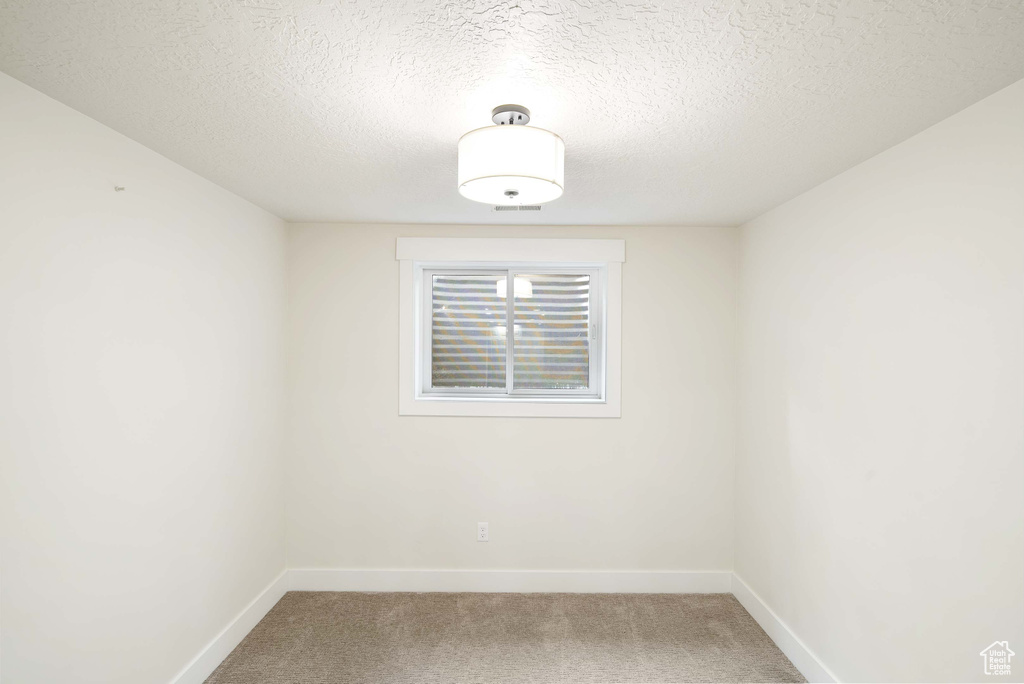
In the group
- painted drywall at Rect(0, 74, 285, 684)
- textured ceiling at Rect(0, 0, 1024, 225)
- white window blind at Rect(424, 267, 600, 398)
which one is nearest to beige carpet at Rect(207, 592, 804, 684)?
painted drywall at Rect(0, 74, 285, 684)

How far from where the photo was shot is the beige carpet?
2512mm

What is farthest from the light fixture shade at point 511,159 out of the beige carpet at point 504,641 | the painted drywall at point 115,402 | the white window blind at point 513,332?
the beige carpet at point 504,641

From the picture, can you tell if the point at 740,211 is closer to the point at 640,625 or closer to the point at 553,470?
the point at 553,470

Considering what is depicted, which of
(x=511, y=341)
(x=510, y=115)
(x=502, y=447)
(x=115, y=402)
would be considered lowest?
(x=502, y=447)

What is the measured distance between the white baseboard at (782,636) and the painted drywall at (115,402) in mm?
2776

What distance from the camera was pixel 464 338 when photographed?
3.62 metres

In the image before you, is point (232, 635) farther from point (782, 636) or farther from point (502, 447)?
point (782, 636)

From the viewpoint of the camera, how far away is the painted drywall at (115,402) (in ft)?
5.13

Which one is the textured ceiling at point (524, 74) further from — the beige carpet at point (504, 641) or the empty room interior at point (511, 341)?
the beige carpet at point (504, 641)

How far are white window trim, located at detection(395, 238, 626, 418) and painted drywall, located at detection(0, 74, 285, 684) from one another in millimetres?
892

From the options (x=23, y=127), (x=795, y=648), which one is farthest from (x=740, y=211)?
(x=23, y=127)

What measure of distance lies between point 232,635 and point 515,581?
5.18ft

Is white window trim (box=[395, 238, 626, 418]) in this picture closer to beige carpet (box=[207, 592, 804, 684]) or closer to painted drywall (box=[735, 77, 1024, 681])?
painted drywall (box=[735, 77, 1024, 681])

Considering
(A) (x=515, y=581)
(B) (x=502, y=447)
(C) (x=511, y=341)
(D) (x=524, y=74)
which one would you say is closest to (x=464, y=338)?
(C) (x=511, y=341)
